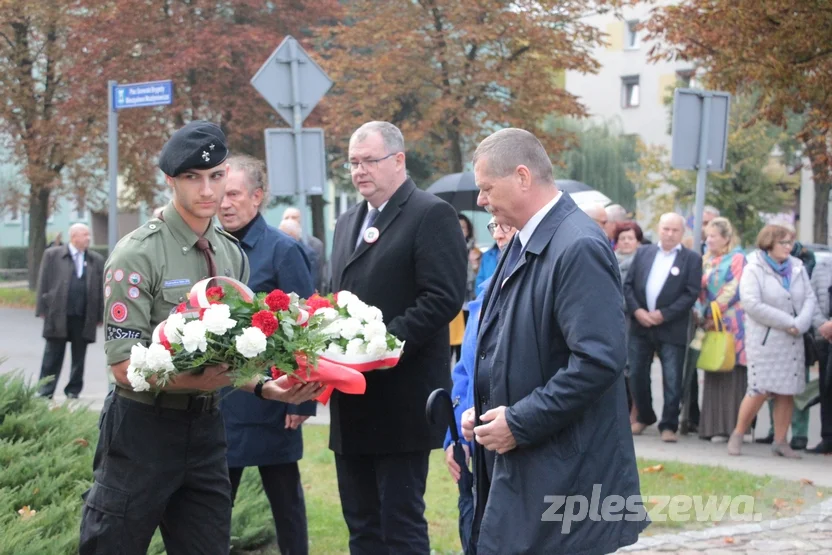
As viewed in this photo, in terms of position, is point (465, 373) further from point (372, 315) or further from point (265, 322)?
point (265, 322)

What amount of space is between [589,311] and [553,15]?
24067 mm

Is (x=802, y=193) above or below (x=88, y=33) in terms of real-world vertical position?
below

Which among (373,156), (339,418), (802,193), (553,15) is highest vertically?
(553,15)

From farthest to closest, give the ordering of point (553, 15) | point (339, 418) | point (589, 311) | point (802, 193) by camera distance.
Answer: point (802, 193) → point (553, 15) → point (339, 418) → point (589, 311)

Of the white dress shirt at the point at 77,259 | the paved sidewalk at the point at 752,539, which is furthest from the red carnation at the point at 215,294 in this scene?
the white dress shirt at the point at 77,259

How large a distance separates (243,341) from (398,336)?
1606 mm

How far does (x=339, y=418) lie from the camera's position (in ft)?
18.0

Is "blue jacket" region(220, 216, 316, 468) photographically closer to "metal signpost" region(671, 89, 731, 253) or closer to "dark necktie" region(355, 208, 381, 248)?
"dark necktie" region(355, 208, 381, 248)

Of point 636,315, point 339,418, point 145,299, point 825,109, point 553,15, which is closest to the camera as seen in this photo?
point 145,299

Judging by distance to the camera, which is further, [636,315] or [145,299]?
[636,315]

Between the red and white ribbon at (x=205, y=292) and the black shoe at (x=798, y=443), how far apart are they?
25.6 ft

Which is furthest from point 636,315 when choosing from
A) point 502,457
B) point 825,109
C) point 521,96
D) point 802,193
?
point 802,193

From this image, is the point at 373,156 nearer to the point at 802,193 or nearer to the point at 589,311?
the point at 589,311

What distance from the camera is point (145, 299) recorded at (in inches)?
155
